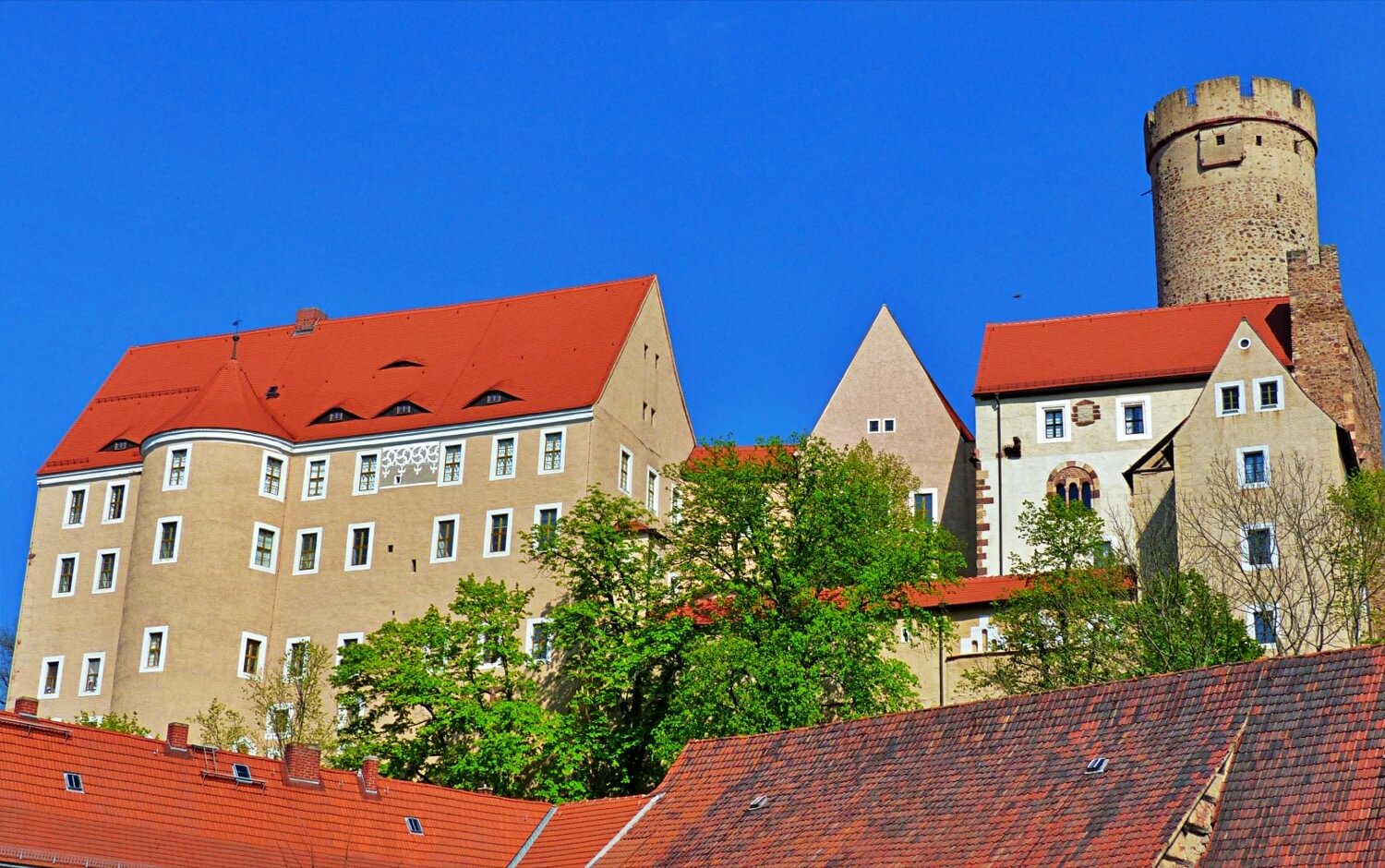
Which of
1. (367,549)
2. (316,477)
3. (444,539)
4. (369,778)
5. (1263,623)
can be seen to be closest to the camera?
(369,778)

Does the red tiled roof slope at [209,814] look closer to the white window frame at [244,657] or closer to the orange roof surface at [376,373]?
the white window frame at [244,657]

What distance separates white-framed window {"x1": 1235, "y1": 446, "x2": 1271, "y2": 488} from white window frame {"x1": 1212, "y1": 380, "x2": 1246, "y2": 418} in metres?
1.07

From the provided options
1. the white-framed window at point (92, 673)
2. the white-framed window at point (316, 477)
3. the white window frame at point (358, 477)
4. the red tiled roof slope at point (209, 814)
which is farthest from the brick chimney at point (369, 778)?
the white-framed window at point (92, 673)

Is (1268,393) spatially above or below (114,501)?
above

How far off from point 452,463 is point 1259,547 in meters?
22.8

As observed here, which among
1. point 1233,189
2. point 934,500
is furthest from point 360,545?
point 1233,189

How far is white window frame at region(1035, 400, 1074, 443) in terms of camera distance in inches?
2388

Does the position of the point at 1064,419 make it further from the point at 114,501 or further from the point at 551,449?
the point at 114,501

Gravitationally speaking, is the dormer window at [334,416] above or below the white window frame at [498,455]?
above

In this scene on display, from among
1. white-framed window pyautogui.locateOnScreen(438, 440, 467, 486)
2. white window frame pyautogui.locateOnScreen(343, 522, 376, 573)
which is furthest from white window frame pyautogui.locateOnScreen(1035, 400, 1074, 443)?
white window frame pyautogui.locateOnScreen(343, 522, 376, 573)

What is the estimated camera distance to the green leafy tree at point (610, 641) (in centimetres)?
4975

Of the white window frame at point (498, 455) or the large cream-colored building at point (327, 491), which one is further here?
the white window frame at point (498, 455)

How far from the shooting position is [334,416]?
63.1 m

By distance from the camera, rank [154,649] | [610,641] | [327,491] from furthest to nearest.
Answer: [327,491]
[154,649]
[610,641]
